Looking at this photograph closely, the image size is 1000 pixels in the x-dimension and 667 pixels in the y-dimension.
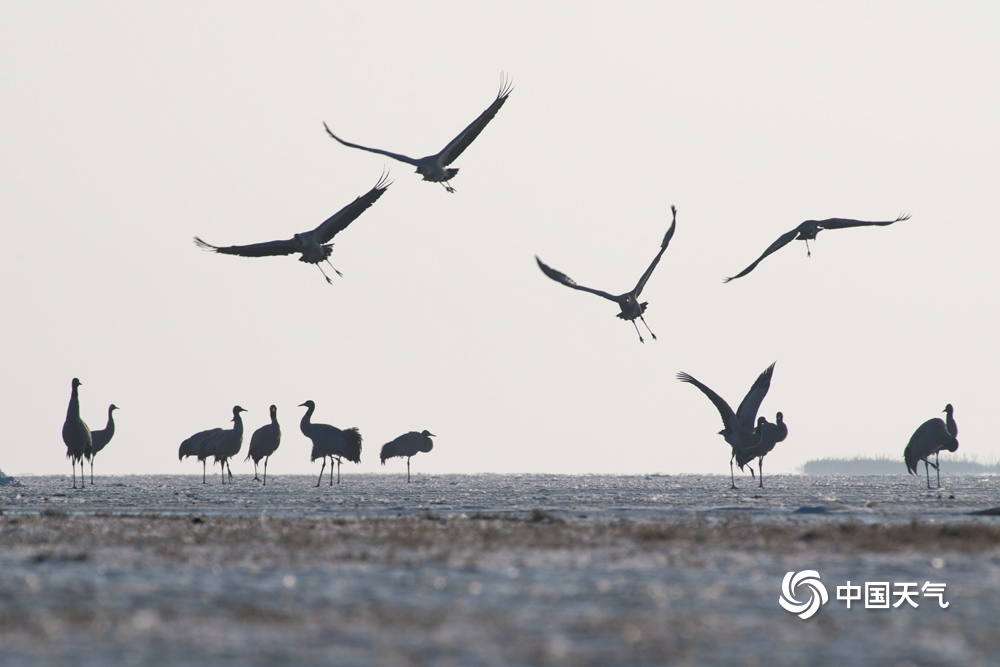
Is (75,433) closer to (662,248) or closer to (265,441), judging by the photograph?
(265,441)

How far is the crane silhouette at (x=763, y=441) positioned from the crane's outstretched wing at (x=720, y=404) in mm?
1963

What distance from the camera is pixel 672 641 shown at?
8.59 meters

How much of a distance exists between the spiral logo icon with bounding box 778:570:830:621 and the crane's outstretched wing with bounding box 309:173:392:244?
16885 mm

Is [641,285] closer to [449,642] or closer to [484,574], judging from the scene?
[484,574]

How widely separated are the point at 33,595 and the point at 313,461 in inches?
1460

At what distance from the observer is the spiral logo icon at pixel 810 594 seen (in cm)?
1007

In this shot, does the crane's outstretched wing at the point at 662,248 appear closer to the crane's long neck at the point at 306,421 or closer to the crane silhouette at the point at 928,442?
the crane silhouette at the point at 928,442

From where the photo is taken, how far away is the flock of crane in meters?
26.5

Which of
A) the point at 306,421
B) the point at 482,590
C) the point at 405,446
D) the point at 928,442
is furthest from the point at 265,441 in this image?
the point at 482,590

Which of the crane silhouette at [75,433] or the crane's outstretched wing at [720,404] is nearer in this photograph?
the crane's outstretched wing at [720,404]

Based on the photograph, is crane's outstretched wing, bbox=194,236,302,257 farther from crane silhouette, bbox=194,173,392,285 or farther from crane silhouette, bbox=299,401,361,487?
crane silhouette, bbox=299,401,361,487

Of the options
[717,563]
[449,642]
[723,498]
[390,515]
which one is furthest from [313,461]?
[449,642]

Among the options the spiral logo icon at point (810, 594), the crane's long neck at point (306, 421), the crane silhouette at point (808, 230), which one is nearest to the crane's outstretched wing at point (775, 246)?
the crane silhouette at point (808, 230)

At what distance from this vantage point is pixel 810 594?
10.8 meters
